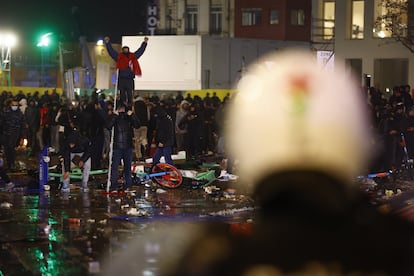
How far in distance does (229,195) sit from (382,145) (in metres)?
4.56

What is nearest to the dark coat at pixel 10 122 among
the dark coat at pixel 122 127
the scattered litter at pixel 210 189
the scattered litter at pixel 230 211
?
the dark coat at pixel 122 127

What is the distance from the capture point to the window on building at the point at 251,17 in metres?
70.1

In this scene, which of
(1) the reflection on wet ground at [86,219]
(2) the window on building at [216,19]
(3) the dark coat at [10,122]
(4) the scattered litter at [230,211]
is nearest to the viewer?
(1) the reflection on wet ground at [86,219]

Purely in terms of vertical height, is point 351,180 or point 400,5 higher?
point 400,5

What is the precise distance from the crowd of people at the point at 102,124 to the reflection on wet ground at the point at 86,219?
314 centimetres

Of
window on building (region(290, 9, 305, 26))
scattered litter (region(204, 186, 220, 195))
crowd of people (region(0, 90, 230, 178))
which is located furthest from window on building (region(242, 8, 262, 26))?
scattered litter (region(204, 186, 220, 195))

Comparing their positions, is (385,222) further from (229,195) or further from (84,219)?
(229,195)

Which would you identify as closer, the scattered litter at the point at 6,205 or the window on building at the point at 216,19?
the scattered litter at the point at 6,205

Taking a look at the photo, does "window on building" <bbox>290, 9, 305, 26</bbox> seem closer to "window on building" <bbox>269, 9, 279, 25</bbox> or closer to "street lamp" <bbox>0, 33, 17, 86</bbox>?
"window on building" <bbox>269, 9, 279, 25</bbox>

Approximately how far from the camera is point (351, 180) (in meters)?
2.69

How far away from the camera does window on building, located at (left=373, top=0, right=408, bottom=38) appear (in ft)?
125

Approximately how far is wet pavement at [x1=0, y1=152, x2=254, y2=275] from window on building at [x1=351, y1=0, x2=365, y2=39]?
23.9m

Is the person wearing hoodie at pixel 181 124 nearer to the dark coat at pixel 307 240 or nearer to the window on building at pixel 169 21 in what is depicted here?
the dark coat at pixel 307 240

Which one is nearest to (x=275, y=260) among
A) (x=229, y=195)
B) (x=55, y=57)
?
(x=229, y=195)
